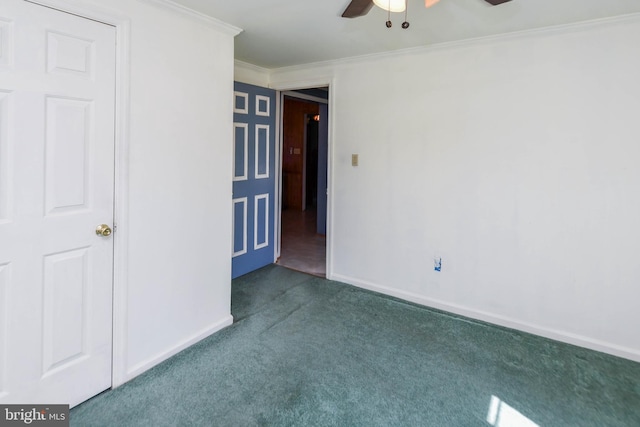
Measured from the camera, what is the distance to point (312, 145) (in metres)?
9.05

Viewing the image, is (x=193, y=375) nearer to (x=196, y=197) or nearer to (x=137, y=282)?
(x=137, y=282)

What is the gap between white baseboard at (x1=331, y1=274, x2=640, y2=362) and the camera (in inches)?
99.8

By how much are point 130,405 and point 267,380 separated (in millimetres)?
713

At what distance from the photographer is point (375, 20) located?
8.24 ft

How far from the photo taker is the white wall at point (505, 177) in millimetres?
2477

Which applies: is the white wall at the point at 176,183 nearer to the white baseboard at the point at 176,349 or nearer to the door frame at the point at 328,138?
the white baseboard at the point at 176,349

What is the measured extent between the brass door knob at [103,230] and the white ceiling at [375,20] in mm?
1362

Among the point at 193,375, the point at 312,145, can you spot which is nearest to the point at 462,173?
the point at 193,375

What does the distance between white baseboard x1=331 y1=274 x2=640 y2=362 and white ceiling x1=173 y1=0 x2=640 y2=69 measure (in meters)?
2.12

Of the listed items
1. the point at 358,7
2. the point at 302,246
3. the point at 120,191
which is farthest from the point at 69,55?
the point at 302,246

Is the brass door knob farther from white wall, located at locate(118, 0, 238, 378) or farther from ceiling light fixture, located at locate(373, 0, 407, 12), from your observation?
ceiling light fixture, located at locate(373, 0, 407, 12)

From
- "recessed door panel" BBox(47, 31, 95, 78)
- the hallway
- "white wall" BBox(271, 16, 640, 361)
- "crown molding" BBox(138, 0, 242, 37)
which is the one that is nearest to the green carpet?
"white wall" BBox(271, 16, 640, 361)

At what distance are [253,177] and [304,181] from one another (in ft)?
14.2

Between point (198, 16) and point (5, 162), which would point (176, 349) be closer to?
point (5, 162)
